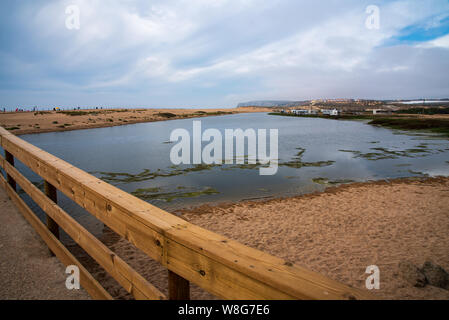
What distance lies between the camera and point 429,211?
7.78m

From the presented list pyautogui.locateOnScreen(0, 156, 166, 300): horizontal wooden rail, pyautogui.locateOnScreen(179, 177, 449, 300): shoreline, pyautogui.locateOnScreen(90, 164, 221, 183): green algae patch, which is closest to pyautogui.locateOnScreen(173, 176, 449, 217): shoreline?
pyautogui.locateOnScreen(179, 177, 449, 300): shoreline

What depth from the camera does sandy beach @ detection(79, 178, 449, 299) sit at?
479 centimetres

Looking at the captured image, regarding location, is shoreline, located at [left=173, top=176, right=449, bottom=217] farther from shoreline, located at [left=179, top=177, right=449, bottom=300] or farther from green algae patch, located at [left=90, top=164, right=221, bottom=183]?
green algae patch, located at [left=90, top=164, right=221, bottom=183]

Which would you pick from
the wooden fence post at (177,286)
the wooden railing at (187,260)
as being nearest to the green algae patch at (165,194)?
the wooden railing at (187,260)

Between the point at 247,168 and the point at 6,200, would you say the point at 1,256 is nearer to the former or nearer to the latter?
the point at 6,200

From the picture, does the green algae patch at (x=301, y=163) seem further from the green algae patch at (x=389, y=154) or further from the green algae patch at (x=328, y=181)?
the green algae patch at (x=389, y=154)

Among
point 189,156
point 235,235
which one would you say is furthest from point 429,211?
point 189,156

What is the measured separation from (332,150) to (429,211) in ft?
43.6

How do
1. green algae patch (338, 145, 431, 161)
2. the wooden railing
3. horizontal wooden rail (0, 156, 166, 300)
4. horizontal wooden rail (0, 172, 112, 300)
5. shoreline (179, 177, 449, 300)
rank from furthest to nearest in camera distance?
green algae patch (338, 145, 431, 161)
shoreline (179, 177, 449, 300)
horizontal wooden rail (0, 172, 112, 300)
horizontal wooden rail (0, 156, 166, 300)
the wooden railing

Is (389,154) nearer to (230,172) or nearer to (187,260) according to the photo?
(230,172)

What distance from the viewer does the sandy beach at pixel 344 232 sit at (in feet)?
15.7

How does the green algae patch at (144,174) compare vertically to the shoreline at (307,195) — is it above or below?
above

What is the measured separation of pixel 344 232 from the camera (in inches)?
257

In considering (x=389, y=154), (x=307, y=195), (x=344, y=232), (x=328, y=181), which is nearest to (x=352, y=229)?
(x=344, y=232)
